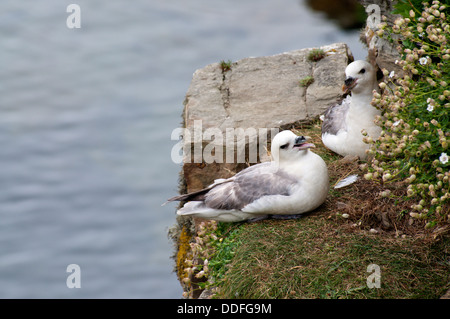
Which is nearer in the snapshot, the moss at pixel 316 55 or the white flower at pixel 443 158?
the white flower at pixel 443 158

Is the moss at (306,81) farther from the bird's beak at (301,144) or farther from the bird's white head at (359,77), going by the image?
the bird's beak at (301,144)

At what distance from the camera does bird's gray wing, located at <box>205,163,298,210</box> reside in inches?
176

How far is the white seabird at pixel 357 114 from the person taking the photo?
198 inches

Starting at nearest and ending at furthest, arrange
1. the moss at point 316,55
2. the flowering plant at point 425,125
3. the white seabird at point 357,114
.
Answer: the flowering plant at point 425,125 < the white seabird at point 357,114 < the moss at point 316,55

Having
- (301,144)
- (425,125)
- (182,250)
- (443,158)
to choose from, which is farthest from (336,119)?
(182,250)

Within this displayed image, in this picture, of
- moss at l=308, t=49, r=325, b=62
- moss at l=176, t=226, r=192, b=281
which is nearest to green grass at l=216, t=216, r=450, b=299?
moss at l=176, t=226, r=192, b=281

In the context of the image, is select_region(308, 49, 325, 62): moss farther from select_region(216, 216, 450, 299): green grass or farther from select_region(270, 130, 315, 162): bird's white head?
select_region(216, 216, 450, 299): green grass

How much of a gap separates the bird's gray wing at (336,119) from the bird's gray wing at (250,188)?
912mm

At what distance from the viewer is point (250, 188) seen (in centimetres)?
454

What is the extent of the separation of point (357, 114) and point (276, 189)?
1.09m

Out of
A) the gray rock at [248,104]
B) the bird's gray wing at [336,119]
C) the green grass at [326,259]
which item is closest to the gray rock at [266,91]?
the gray rock at [248,104]

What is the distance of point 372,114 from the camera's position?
16.5ft

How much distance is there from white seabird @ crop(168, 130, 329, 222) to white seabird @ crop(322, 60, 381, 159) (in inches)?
29.2

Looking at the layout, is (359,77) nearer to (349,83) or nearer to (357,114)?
(349,83)
